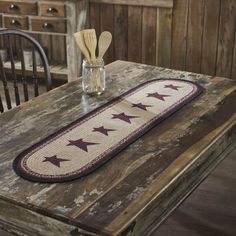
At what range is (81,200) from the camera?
1.23m

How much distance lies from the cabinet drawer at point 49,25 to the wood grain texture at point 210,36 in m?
1.08

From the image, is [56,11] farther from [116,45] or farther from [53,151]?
[53,151]

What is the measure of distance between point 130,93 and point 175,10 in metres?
1.94

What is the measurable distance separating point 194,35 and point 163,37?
25 cm

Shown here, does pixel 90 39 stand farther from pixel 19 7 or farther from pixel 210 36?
pixel 19 7

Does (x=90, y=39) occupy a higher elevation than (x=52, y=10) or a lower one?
higher

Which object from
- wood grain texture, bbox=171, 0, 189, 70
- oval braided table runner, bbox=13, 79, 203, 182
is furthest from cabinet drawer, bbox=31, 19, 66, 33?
oval braided table runner, bbox=13, 79, 203, 182

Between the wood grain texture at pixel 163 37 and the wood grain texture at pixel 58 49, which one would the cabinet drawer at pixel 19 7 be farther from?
the wood grain texture at pixel 163 37

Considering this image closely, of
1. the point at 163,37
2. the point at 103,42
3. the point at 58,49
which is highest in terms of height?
the point at 103,42

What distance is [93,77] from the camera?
1.94 metres

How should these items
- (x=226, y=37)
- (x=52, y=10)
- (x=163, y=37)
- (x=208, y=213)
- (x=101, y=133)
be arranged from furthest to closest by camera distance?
(x=163, y=37) → (x=52, y=10) → (x=226, y=37) → (x=208, y=213) → (x=101, y=133)

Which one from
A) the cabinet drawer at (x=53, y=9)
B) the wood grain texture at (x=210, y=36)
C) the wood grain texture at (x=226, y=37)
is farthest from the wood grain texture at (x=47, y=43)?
the wood grain texture at (x=226, y=37)

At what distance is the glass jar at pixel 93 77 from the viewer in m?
1.92

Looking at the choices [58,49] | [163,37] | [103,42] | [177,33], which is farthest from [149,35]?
[103,42]
